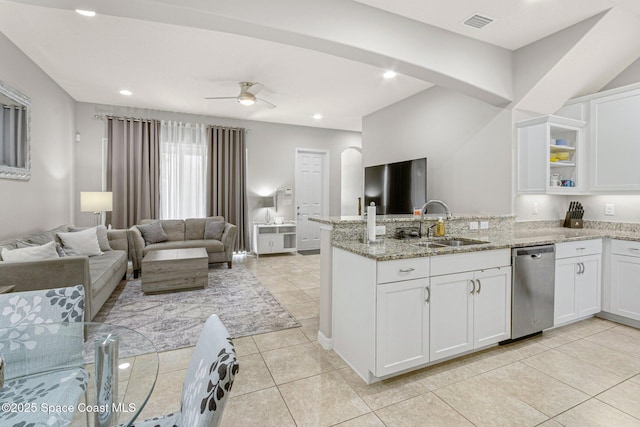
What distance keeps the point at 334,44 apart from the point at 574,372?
3.02 m

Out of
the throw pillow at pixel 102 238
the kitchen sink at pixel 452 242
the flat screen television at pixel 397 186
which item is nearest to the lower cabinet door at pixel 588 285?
the kitchen sink at pixel 452 242

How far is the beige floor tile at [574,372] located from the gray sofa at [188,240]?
4406 mm

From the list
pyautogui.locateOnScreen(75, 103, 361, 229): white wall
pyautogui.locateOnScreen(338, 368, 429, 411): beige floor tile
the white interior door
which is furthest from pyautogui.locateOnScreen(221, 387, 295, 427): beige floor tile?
the white interior door

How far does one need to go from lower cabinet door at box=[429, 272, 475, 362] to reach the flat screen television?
2159 mm

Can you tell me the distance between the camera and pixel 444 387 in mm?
2113

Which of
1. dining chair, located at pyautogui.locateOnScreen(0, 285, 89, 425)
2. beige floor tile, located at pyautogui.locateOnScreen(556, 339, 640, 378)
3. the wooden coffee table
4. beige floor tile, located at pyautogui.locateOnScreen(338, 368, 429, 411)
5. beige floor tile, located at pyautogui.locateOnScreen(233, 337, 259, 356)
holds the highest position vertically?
dining chair, located at pyautogui.locateOnScreen(0, 285, 89, 425)

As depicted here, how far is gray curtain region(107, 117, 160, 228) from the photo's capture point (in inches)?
221

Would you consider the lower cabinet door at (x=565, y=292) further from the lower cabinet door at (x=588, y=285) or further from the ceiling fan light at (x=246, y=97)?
the ceiling fan light at (x=246, y=97)

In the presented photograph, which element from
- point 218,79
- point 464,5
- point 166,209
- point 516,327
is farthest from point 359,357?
point 166,209

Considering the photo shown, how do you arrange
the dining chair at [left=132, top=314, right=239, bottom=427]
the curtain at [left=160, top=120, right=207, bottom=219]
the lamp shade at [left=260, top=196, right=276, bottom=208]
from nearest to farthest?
the dining chair at [left=132, top=314, right=239, bottom=427] → the curtain at [left=160, top=120, right=207, bottom=219] → the lamp shade at [left=260, top=196, right=276, bottom=208]

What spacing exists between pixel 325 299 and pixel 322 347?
1.31 ft

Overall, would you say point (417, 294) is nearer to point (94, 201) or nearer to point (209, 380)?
point (209, 380)

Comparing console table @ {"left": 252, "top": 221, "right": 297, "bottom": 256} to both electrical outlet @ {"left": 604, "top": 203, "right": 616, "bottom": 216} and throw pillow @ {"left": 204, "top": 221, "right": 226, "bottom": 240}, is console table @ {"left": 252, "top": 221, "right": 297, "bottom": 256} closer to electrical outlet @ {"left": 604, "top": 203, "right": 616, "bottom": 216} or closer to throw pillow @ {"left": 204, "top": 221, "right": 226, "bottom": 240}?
throw pillow @ {"left": 204, "top": 221, "right": 226, "bottom": 240}

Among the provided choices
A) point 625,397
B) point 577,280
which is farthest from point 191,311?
point 577,280
